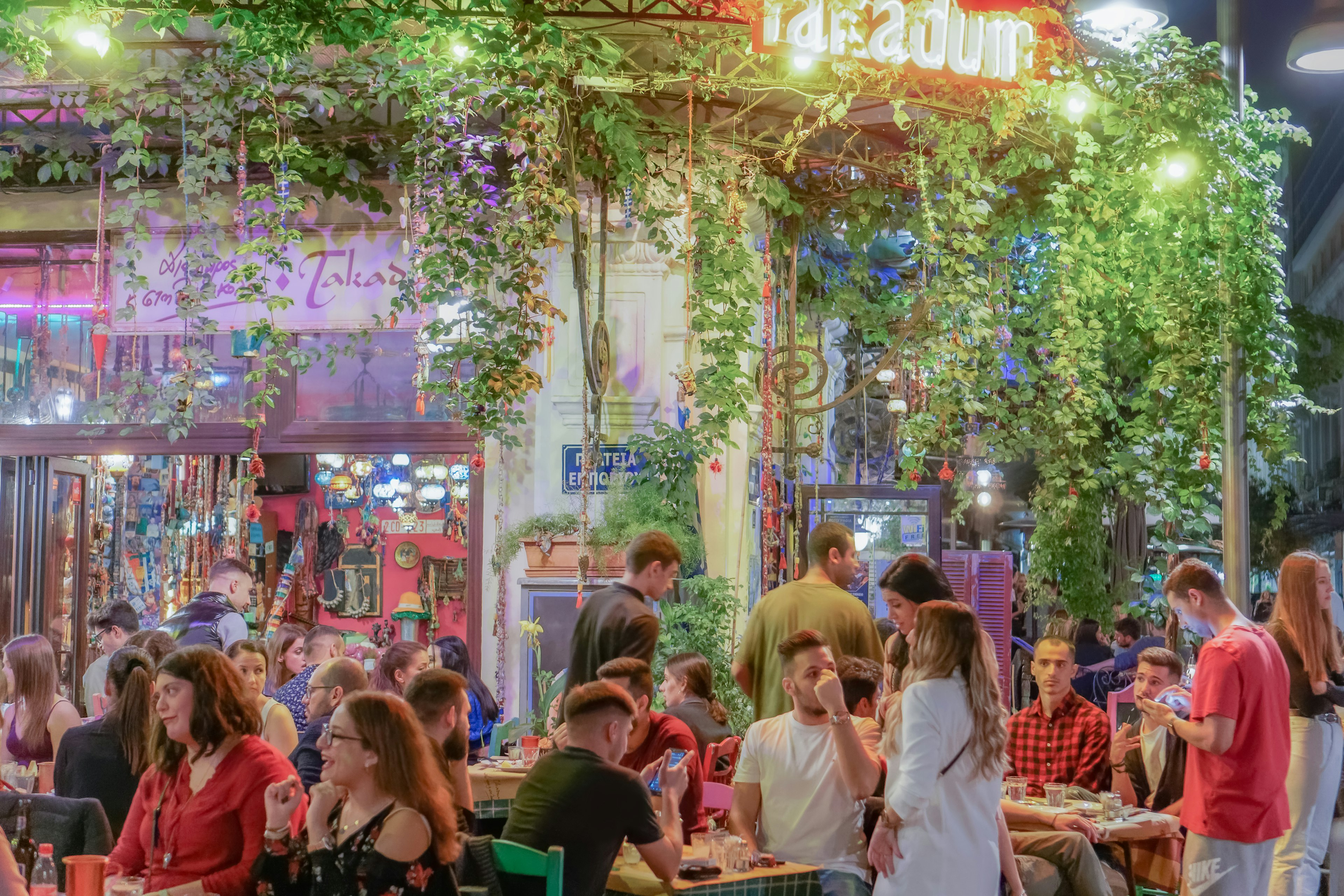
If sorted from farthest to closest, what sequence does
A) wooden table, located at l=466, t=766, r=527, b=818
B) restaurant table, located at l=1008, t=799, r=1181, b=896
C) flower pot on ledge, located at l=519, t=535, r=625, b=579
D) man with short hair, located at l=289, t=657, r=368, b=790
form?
flower pot on ledge, located at l=519, t=535, r=625, b=579 < wooden table, located at l=466, t=766, r=527, b=818 < restaurant table, located at l=1008, t=799, r=1181, b=896 < man with short hair, located at l=289, t=657, r=368, b=790

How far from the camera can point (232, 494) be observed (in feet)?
40.0

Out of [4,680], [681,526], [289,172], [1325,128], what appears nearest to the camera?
[4,680]

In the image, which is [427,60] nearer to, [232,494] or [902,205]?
[902,205]

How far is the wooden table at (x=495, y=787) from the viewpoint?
6875 millimetres

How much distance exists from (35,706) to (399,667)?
174 cm

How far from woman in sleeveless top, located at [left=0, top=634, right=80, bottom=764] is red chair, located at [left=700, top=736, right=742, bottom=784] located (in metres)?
2.99

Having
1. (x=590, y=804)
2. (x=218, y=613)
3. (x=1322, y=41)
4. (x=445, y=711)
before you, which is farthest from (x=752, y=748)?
(x=1322, y=41)

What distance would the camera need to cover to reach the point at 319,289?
365 inches

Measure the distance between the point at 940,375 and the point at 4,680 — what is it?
560 cm

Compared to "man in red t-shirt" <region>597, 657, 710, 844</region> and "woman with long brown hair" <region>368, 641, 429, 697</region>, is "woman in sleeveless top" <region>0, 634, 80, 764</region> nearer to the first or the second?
"woman with long brown hair" <region>368, 641, 429, 697</region>

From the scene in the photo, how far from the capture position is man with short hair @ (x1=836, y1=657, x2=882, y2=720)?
18.6 feet

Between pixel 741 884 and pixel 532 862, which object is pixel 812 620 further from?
pixel 532 862

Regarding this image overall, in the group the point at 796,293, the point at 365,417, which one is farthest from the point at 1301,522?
the point at 365,417

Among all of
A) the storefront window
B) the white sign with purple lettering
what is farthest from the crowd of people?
the white sign with purple lettering
